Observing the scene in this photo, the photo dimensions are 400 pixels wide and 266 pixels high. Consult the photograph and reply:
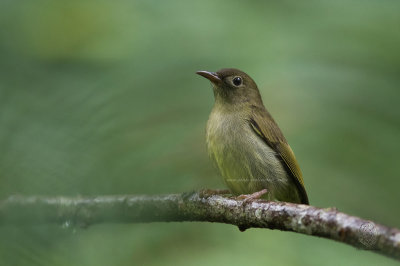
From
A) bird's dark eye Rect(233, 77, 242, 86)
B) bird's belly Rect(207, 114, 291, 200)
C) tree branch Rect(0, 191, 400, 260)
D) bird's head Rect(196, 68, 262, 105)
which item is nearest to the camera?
tree branch Rect(0, 191, 400, 260)

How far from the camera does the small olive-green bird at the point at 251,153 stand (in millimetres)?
4125

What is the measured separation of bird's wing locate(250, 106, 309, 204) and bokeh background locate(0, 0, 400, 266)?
0.49 metres

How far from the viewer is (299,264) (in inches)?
93.8

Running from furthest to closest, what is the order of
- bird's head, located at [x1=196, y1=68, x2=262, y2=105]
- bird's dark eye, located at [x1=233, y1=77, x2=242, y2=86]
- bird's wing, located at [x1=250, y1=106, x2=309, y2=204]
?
bird's dark eye, located at [x1=233, y1=77, x2=242, y2=86] → bird's head, located at [x1=196, y1=68, x2=262, y2=105] → bird's wing, located at [x1=250, y1=106, x2=309, y2=204]

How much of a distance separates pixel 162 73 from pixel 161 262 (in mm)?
1193

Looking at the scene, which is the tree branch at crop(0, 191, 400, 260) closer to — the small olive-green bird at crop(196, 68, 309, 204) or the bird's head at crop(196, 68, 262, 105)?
the small olive-green bird at crop(196, 68, 309, 204)

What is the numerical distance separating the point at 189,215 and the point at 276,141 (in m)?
1.99

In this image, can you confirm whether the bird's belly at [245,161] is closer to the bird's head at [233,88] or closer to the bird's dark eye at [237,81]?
the bird's head at [233,88]

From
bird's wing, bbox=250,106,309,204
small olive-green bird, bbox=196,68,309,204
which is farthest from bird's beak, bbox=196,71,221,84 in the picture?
bird's wing, bbox=250,106,309,204

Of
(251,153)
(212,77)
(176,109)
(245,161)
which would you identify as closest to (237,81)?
(212,77)

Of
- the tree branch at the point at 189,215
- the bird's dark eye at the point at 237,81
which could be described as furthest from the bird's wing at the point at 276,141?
the tree branch at the point at 189,215

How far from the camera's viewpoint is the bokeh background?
135 cm

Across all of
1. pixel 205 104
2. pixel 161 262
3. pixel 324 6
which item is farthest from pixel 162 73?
pixel 324 6

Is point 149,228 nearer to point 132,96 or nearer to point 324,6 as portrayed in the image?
point 132,96
